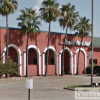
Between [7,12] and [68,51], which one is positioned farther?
[68,51]

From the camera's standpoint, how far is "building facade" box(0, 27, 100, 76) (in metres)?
39.9

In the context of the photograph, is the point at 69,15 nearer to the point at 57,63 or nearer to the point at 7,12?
the point at 57,63

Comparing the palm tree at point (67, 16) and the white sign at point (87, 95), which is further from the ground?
the palm tree at point (67, 16)

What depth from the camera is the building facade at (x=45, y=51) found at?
39.9m

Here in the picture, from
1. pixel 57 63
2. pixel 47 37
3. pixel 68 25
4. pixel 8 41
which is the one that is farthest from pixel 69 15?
pixel 8 41

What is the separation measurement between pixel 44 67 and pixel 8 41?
7991mm

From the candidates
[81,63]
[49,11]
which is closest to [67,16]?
[49,11]

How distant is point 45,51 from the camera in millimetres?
43531

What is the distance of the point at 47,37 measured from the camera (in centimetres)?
4406

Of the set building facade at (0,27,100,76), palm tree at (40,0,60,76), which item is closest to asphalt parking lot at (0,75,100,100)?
building facade at (0,27,100,76)

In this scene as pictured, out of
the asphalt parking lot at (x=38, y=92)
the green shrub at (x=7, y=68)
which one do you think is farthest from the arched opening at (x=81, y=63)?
the asphalt parking lot at (x=38, y=92)

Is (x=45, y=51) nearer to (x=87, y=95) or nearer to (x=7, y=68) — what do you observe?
(x=7, y=68)

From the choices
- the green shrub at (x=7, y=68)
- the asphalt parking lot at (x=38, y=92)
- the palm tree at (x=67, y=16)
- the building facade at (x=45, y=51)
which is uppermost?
the palm tree at (x=67, y=16)

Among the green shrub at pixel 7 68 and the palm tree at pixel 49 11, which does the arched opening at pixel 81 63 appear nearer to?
the palm tree at pixel 49 11
